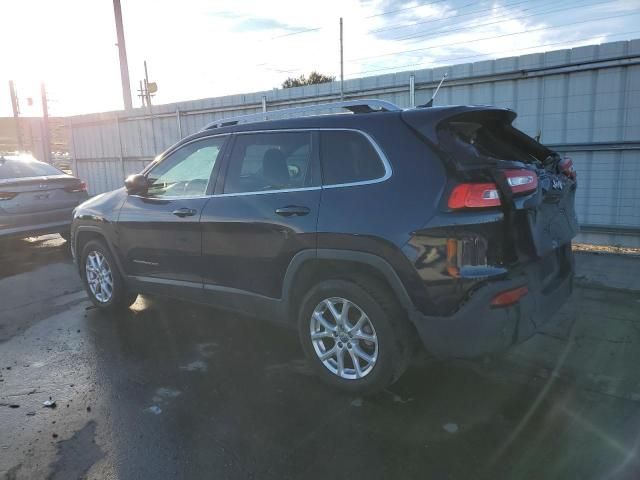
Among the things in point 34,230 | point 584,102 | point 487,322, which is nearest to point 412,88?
point 584,102

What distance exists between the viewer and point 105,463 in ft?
8.91

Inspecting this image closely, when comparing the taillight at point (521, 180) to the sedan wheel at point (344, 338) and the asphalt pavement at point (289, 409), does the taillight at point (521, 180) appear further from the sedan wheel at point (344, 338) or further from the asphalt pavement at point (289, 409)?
the asphalt pavement at point (289, 409)

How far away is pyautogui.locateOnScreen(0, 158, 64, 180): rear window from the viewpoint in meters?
7.81

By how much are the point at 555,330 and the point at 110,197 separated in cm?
434

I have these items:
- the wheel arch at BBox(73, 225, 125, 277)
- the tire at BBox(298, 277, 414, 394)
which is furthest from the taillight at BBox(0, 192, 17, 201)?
the tire at BBox(298, 277, 414, 394)

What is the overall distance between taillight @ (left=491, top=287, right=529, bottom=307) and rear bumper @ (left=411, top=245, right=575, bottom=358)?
0.08ft

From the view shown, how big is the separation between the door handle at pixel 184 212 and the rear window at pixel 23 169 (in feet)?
16.5

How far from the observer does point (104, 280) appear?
5.12 m

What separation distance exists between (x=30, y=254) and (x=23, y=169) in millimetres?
1430

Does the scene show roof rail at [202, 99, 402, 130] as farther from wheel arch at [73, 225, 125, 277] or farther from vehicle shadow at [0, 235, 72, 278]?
vehicle shadow at [0, 235, 72, 278]

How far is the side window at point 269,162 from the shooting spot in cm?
352

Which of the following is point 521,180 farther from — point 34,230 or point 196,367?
point 34,230

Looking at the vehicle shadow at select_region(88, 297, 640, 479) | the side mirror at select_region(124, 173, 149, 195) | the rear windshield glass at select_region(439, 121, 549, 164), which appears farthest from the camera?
the side mirror at select_region(124, 173, 149, 195)

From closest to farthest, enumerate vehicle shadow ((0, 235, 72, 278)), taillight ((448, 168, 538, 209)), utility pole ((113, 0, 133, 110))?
taillight ((448, 168, 538, 209)) → vehicle shadow ((0, 235, 72, 278)) → utility pole ((113, 0, 133, 110))
